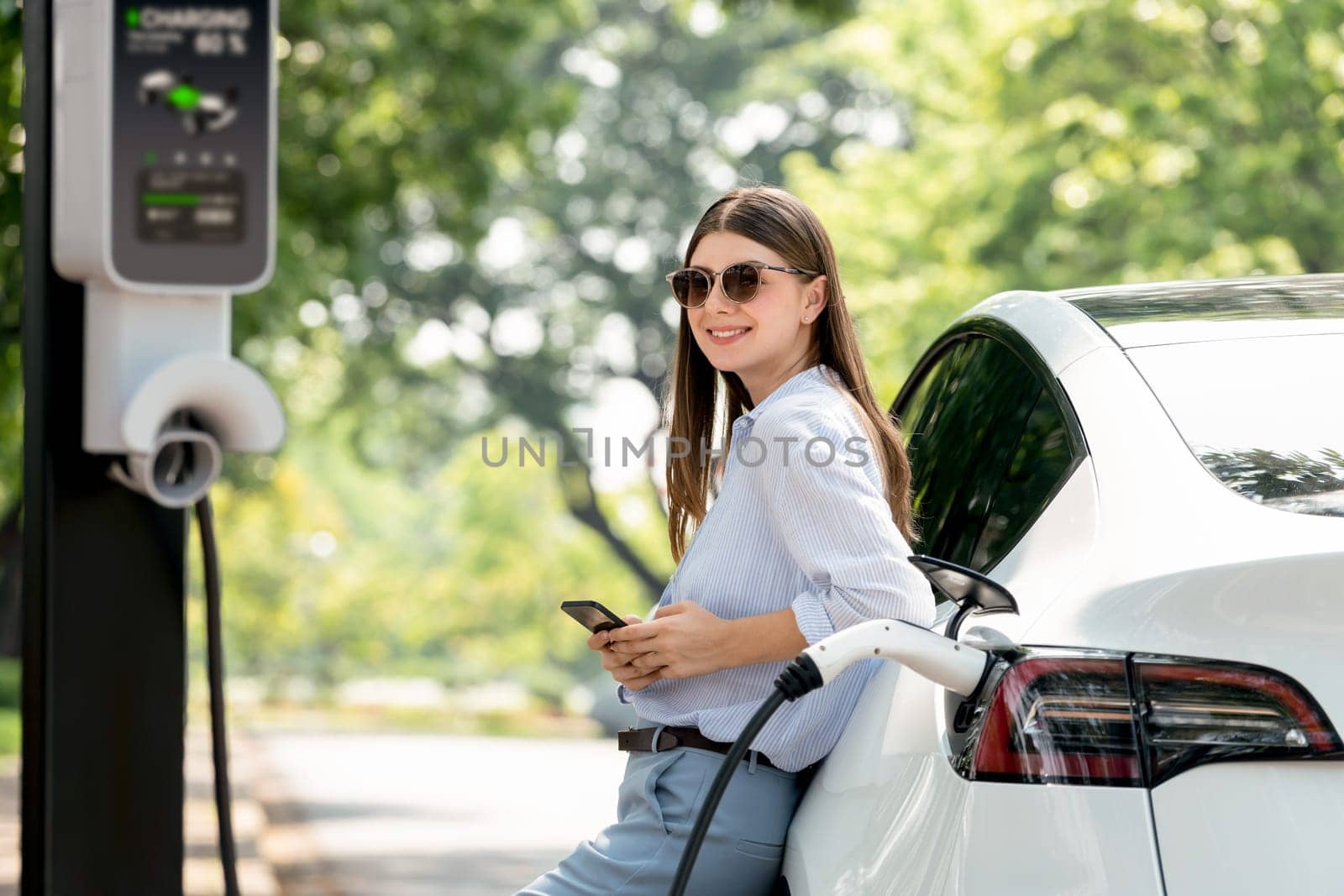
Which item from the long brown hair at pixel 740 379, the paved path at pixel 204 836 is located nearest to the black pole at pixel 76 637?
the long brown hair at pixel 740 379

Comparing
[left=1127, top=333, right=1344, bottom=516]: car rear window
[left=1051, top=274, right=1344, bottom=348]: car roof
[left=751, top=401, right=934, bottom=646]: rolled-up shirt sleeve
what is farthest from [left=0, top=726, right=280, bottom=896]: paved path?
[left=1127, top=333, right=1344, bottom=516]: car rear window

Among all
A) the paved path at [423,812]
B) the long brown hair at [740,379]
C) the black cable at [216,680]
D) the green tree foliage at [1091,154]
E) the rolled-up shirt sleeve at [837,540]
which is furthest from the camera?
the green tree foliage at [1091,154]

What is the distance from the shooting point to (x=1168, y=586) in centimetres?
194

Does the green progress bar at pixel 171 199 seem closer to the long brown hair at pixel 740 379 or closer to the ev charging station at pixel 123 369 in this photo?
the ev charging station at pixel 123 369

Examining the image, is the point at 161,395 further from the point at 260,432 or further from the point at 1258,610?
the point at 1258,610

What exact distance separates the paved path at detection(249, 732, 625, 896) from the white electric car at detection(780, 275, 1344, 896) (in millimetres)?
4308

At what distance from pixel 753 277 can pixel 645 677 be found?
663 millimetres

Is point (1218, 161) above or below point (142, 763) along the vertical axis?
above

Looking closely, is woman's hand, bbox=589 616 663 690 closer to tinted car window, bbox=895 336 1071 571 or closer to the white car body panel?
tinted car window, bbox=895 336 1071 571

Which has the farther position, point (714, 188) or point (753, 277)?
point (714, 188)

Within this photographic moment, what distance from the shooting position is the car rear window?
2.09 meters

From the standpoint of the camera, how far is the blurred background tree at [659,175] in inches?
553

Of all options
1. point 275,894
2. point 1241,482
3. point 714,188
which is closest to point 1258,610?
point 1241,482

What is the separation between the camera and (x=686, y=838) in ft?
8.20
